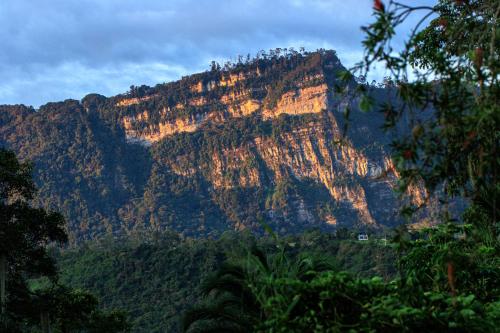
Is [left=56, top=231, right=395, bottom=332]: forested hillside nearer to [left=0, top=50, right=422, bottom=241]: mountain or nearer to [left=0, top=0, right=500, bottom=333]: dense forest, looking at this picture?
[left=0, top=0, right=500, bottom=333]: dense forest

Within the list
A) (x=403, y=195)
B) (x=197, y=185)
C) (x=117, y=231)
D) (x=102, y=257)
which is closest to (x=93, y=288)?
(x=102, y=257)

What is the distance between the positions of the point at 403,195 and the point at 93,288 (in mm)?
74683

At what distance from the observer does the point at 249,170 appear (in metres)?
190

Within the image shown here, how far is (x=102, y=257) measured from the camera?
291 feet

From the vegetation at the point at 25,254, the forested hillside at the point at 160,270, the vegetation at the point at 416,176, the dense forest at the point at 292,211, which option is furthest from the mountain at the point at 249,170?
the vegetation at the point at 416,176

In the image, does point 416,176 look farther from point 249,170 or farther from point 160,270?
point 249,170

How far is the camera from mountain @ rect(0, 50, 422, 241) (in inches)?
7037

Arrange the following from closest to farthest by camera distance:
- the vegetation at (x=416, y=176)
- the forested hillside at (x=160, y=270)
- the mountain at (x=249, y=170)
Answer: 1. the vegetation at (x=416, y=176)
2. the forested hillside at (x=160, y=270)
3. the mountain at (x=249, y=170)

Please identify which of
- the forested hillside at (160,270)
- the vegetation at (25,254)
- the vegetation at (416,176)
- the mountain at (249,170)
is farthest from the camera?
the mountain at (249,170)

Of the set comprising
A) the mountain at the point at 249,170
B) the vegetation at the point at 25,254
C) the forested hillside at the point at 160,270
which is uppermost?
the mountain at the point at 249,170

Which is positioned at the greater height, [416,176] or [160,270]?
[416,176]

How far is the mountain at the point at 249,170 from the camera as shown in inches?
7037

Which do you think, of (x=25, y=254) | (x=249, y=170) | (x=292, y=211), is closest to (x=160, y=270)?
A: (x=25, y=254)

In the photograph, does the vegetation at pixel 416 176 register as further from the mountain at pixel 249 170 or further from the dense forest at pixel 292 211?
the mountain at pixel 249 170
